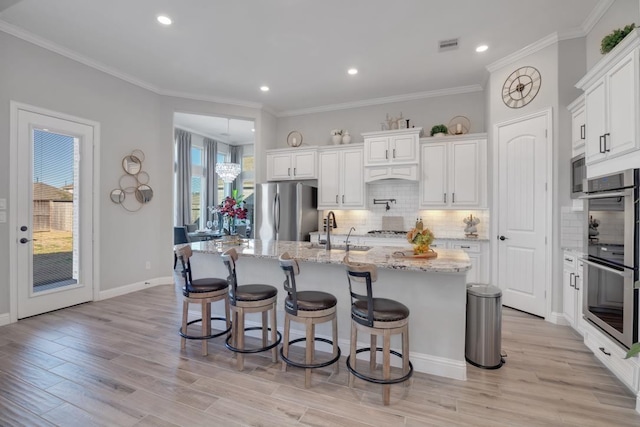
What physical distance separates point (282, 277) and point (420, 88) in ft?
12.7

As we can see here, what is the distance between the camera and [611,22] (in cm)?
297

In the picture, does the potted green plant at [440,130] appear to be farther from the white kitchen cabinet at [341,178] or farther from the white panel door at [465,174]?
the white kitchen cabinet at [341,178]

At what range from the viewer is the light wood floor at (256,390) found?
192cm

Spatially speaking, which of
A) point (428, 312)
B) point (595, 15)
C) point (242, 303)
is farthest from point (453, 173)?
point (242, 303)

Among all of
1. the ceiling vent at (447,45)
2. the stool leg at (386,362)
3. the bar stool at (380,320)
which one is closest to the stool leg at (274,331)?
the bar stool at (380,320)

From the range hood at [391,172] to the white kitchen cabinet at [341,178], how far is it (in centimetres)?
17

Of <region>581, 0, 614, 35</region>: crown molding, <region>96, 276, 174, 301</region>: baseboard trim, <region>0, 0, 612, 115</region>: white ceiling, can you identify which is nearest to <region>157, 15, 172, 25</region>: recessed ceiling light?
<region>0, 0, 612, 115</region>: white ceiling

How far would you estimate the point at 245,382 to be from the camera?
233cm

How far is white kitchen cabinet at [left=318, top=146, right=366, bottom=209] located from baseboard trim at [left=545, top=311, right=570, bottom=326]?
9.61 ft

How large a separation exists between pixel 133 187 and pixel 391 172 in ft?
13.4

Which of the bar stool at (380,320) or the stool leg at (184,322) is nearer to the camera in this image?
the bar stool at (380,320)

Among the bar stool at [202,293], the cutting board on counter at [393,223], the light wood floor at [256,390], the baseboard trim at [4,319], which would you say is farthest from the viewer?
the cutting board on counter at [393,223]

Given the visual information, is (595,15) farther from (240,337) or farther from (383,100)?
(240,337)

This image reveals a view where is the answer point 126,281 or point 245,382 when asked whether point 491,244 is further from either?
point 126,281
